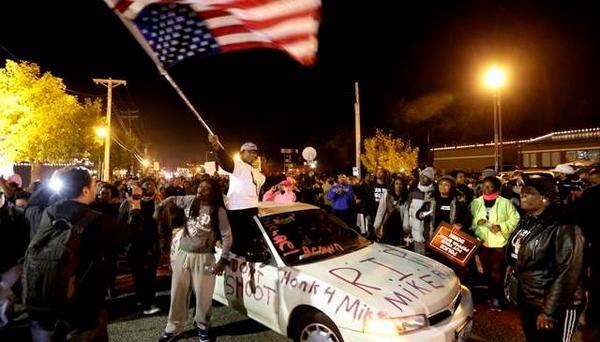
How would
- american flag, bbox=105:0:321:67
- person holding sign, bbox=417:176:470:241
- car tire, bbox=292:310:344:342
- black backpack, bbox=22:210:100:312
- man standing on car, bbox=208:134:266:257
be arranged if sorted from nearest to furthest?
1. black backpack, bbox=22:210:100:312
2. car tire, bbox=292:310:344:342
3. american flag, bbox=105:0:321:67
4. man standing on car, bbox=208:134:266:257
5. person holding sign, bbox=417:176:470:241

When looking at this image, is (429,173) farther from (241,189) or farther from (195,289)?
(195,289)

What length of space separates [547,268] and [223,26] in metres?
4.17

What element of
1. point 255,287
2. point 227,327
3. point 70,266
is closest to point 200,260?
point 255,287

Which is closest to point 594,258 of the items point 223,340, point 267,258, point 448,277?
point 448,277

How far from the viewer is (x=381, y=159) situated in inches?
1905

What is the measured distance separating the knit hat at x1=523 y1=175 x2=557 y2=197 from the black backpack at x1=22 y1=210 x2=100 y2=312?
3.62m

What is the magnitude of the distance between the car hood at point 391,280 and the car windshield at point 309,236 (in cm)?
17

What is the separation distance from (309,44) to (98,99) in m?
31.9

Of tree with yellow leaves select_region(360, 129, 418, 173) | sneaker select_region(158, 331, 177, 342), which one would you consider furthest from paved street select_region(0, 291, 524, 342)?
tree with yellow leaves select_region(360, 129, 418, 173)

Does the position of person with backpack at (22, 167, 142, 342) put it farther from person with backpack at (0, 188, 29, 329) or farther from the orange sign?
the orange sign

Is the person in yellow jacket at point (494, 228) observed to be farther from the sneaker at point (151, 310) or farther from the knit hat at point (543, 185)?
the sneaker at point (151, 310)

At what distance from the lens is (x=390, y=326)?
3.20 metres

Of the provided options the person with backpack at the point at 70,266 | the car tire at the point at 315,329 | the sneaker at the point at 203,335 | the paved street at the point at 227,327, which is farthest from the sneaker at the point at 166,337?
the person with backpack at the point at 70,266

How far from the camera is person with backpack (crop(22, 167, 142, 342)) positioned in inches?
94.3
